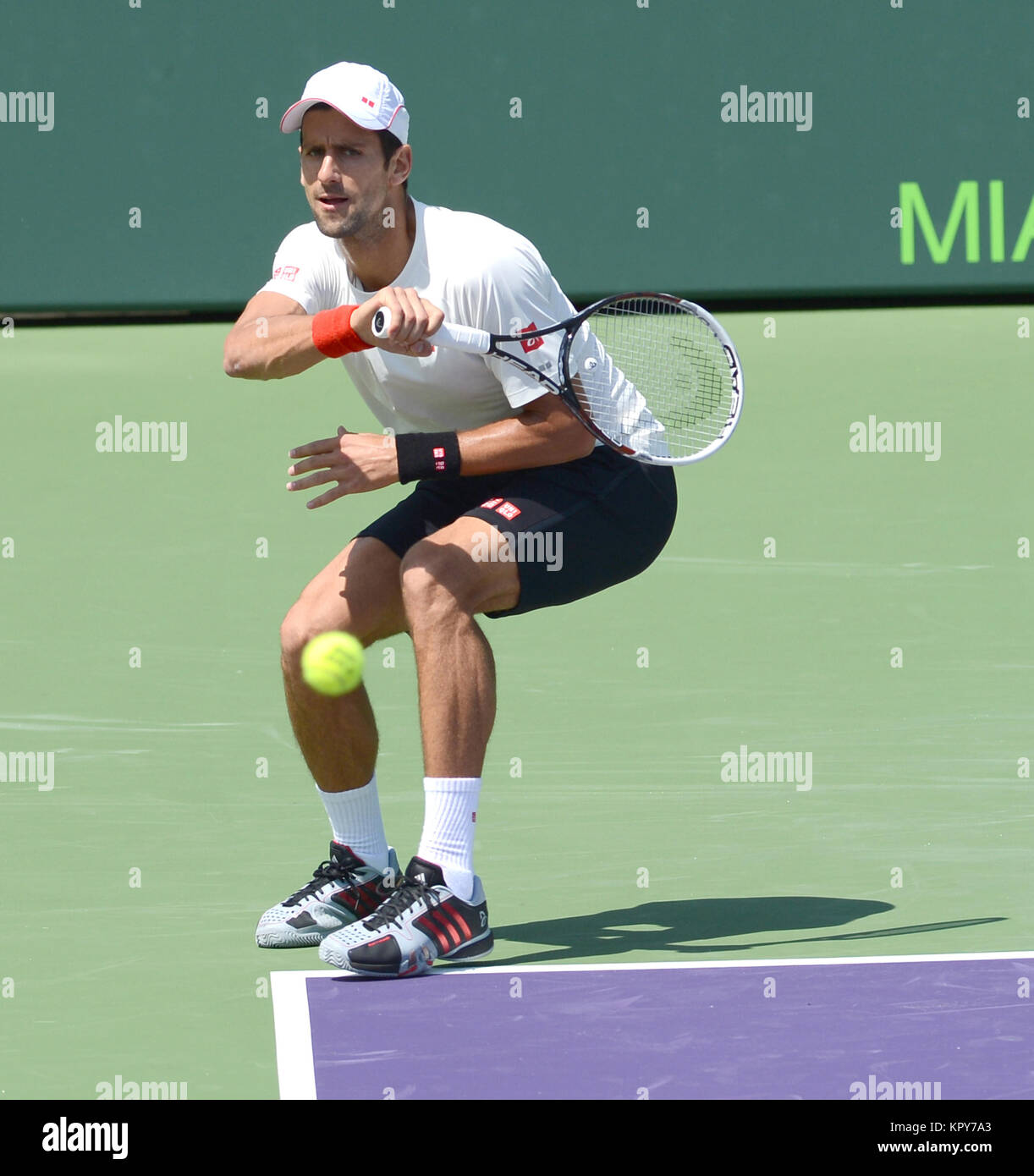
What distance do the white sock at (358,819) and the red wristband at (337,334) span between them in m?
1.06

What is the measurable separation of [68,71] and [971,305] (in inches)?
213

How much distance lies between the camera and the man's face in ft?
17.0

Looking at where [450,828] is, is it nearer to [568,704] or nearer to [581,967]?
[581,967]

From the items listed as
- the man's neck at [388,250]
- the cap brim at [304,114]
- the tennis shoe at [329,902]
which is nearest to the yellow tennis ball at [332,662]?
the tennis shoe at [329,902]

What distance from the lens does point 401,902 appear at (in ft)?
16.1

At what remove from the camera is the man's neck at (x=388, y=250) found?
5.27 meters

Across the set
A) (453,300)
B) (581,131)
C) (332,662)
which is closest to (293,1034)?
(332,662)

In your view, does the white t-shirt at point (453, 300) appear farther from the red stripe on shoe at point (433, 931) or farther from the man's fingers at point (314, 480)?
the red stripe on shoe at point (433, 931)

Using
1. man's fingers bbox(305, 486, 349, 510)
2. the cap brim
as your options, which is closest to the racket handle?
man's fingers bbox(305, 486, 349, 510)

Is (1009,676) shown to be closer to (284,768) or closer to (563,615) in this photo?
(563,615)

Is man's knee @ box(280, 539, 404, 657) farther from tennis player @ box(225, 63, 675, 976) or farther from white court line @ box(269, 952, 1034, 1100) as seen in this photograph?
white court line @ box(269, 952, 1034, 1100)

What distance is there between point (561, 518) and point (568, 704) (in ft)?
7.36

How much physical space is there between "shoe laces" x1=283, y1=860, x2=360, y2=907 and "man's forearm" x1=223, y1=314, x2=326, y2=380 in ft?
3.90

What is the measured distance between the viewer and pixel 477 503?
216 inches
